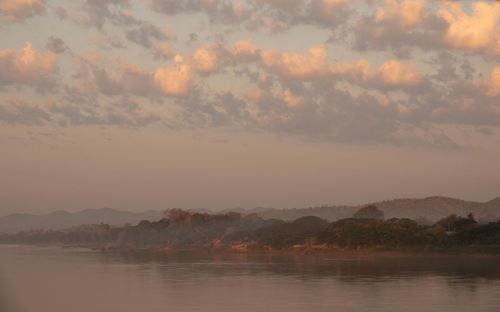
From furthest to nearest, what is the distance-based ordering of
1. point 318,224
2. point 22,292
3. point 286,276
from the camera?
point 318,224
point 286,276
point 22,292

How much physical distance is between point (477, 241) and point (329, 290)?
67071mm

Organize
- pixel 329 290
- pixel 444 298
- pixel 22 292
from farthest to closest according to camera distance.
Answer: pixel 22 292 → pixel 329 290 → pixel 444 298

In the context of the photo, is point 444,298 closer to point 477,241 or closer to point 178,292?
point 178,292

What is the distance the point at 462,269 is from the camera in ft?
271

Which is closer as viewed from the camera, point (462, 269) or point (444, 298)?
point (444, 298)

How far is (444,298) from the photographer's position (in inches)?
1997

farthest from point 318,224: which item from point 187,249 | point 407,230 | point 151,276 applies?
point 151,276

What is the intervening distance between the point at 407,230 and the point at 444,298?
82.1 meters

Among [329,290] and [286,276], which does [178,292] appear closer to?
[329,290]

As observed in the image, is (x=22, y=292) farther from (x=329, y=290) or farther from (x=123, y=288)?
(x=329, y=290)

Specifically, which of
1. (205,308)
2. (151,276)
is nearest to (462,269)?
(151,276)

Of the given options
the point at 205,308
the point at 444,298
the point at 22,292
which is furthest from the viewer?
the point at 22,292

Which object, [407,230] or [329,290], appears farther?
[407,230]

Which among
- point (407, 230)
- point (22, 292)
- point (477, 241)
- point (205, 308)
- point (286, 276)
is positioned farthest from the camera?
point (407, 230)
